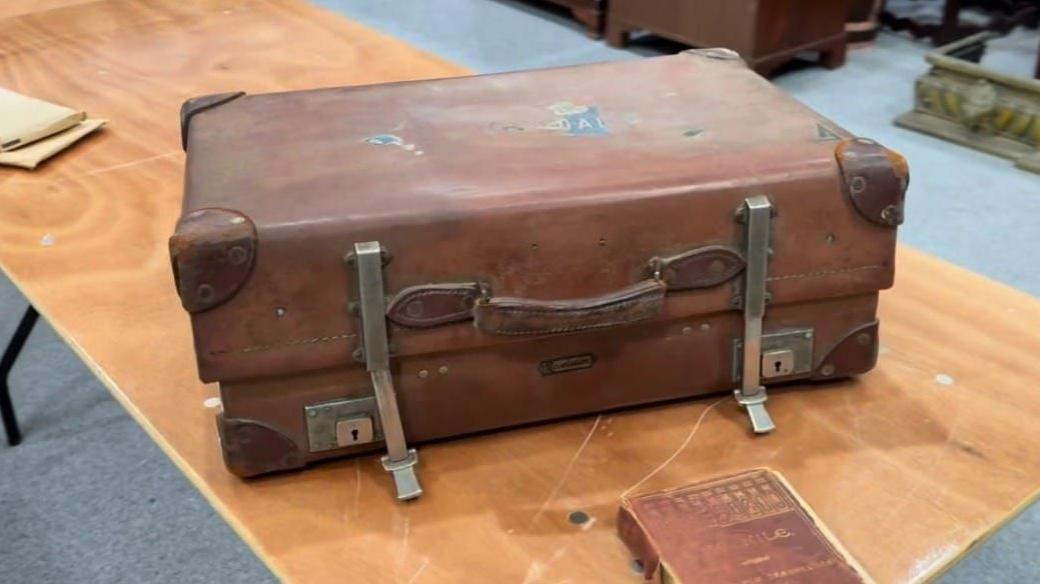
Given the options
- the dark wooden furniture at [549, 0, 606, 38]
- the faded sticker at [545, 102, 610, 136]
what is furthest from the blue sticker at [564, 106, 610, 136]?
the dark wooden furniture at [549, 0, 606, 38]

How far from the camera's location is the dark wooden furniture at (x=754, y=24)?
288 centimetres

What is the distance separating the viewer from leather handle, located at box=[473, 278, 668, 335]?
865mm

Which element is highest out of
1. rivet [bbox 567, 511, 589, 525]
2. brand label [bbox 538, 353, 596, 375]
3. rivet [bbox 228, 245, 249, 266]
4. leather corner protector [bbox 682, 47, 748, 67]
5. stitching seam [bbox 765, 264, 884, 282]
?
leather corner protector [bbox 682, 47, 748, 67]

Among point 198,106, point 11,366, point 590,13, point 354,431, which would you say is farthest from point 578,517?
point 590,13

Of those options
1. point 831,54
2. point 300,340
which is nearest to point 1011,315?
point 300,340

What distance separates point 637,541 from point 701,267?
237mm

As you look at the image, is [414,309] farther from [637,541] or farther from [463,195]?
[637,541]

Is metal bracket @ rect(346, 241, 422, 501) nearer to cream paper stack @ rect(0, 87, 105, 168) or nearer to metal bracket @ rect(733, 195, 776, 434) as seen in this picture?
metal bracket @ rect(733, 195, 776, 434)

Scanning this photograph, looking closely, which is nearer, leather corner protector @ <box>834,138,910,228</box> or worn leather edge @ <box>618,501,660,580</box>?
worn leather edge @ <box>618,501,660,580</box>

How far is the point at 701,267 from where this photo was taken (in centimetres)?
91

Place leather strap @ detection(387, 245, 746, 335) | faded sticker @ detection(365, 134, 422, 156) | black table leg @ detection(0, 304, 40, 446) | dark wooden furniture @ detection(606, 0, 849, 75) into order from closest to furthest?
leather strap @ detection(387, 245, 746, 335), faded sticker @ detection(365, 134, 422, 156), black table leg @ detection(0, 304, 40, 446), dark wooden furniture @ detection(606, 0, 849, 75)

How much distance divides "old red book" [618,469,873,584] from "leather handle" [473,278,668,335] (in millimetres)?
143

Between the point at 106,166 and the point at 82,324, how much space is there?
14.3 inches

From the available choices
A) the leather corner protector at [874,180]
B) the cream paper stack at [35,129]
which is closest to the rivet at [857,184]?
the leather corner protector at [874,180]
